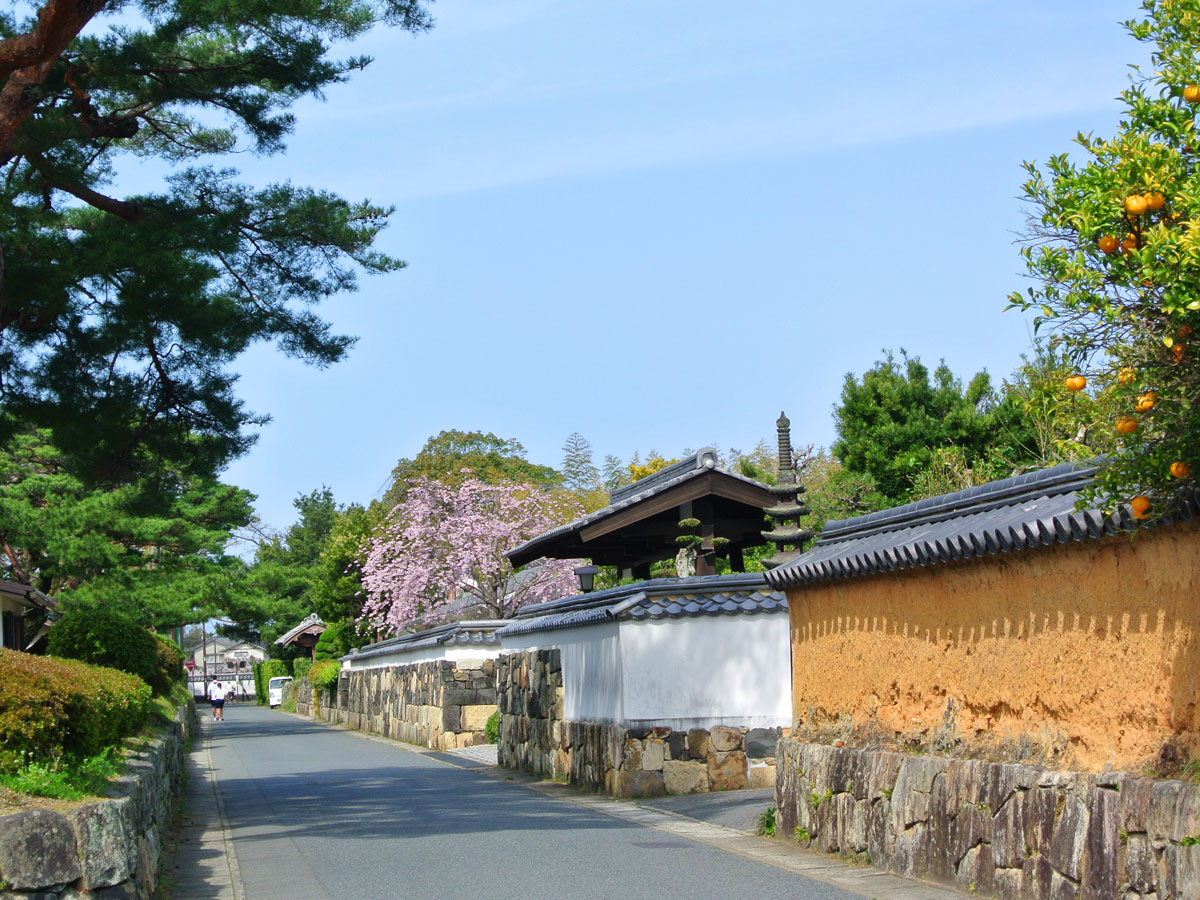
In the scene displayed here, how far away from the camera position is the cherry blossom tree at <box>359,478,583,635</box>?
36812mm

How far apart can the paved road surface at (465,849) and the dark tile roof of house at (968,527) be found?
242 centimetres

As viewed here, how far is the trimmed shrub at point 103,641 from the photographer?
19078 millimetres

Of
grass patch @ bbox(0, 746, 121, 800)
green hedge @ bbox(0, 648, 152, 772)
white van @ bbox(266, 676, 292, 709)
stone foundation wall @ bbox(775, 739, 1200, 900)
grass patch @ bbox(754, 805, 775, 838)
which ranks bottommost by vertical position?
white van @ bbox(266, 676, 292, 709)

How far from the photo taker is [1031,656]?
27.1 feet

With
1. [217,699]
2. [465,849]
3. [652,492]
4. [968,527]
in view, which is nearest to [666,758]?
[465,849]

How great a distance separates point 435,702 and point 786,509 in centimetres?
1311

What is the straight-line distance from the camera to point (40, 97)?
10.8m

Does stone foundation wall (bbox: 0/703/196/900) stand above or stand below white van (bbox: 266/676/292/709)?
above

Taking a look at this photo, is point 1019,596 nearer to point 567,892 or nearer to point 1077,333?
point 1077,333

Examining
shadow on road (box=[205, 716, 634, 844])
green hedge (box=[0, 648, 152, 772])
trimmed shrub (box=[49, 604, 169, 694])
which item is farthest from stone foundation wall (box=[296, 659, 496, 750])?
green hedge (box=[0, 648, 152, 772])

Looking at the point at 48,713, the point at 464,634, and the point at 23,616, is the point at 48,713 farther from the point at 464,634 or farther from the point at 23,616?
the point at 23,616

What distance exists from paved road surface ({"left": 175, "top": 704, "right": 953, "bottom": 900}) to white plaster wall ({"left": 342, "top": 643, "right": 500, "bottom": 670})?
24.7 ft

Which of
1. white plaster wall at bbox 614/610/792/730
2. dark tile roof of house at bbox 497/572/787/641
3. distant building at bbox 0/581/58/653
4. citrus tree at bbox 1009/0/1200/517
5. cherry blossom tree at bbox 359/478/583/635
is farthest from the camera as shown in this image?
cherry blossom tree at bbox 359/478/583/635

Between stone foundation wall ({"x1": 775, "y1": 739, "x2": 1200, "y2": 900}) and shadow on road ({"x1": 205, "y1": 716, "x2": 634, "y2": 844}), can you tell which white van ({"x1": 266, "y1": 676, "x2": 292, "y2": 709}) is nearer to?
shadow on road ({"x1": 205, "y1": 716, "x2": 634, "y2": 844})
